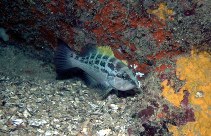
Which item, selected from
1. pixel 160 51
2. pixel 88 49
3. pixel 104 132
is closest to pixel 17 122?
pixel 104 132

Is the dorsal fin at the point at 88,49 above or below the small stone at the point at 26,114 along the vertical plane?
above

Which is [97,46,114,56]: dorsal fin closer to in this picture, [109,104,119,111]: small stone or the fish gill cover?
the fish gill cover

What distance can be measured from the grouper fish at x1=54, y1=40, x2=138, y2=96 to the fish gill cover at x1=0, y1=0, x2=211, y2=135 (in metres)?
0.15

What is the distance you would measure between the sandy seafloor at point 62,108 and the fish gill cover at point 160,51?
4 centimetres

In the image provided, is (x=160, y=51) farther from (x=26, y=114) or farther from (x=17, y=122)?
(x=17, y=122)

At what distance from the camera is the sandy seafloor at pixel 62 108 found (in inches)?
130

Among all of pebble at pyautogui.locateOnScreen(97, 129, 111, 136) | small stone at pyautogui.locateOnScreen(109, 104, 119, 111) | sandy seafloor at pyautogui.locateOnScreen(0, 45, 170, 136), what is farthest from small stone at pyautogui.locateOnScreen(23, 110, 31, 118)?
small stone at pyautogui.locateOnScreen(109, 104, 119, 111)

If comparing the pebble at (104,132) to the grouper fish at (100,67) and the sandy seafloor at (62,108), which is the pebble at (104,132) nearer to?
the sandy seafloor at (62,108)

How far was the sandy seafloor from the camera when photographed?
329cm

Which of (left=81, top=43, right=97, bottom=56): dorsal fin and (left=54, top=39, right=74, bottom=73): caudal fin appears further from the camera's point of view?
(left=54, top=39, right=74, bottom=73): caudal fin

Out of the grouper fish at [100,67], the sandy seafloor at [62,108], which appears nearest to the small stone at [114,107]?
the sandy seafloor at [62,108]

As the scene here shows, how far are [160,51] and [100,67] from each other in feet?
3.11

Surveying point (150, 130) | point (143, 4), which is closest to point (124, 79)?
point (150, 130)

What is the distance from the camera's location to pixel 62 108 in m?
3.72
